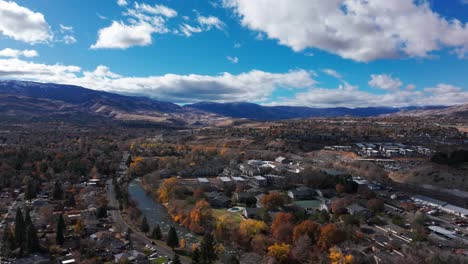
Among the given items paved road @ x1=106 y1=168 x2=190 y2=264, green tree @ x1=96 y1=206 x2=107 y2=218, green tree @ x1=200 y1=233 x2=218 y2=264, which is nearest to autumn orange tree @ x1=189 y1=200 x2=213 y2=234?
paved road @ x1=106 y1=168 x2=190 y2=264

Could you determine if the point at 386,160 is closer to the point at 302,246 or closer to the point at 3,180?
the point at 302,246

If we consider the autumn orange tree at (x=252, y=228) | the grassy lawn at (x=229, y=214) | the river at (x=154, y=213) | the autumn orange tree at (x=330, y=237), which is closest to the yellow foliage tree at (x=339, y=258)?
the autumn orange tree at (x=330, y=237)

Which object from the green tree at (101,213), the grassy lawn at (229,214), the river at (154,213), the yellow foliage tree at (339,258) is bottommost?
the river at (154,213)

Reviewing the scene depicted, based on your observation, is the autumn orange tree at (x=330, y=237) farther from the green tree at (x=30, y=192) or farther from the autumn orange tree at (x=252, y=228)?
the green tree at (x=30, y=192)

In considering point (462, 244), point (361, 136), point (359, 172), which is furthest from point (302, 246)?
point (361, 136)

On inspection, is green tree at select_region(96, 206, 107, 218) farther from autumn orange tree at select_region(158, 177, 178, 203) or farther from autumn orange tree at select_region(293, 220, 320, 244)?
autumn orange tree at select_region(293, 220, 320, 244)
